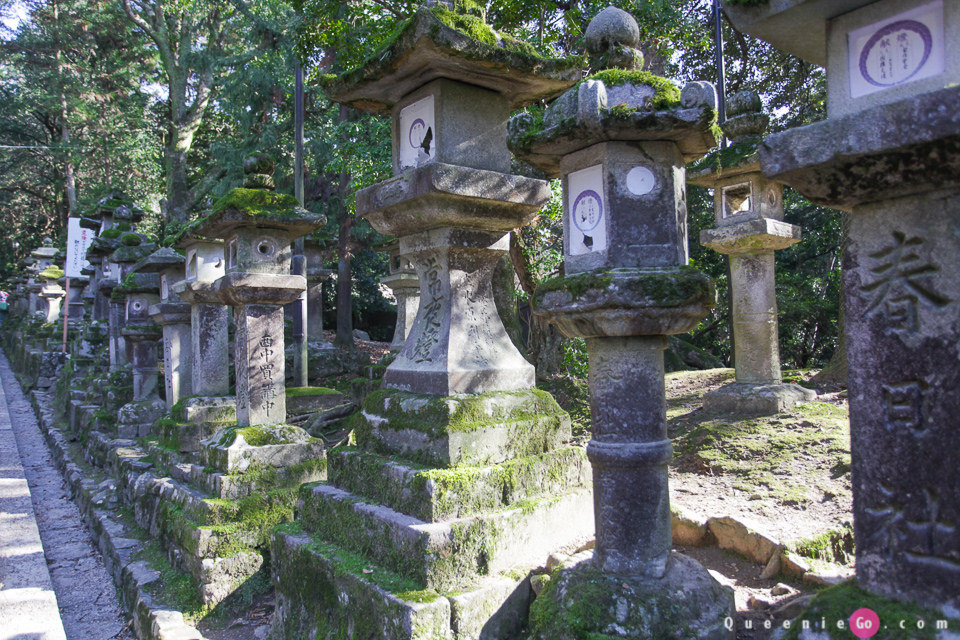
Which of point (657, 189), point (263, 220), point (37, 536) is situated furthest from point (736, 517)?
point (37, 536)

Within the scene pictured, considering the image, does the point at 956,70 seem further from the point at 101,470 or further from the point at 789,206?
the point at 789,206

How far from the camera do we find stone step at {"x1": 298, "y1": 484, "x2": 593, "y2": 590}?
122 inches

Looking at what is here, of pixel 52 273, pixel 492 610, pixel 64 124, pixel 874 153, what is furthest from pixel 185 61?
pixel 874 153

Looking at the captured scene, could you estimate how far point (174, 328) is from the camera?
798 cm

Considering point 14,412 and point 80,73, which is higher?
point 80,73

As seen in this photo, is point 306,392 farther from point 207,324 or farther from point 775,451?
point 775,451

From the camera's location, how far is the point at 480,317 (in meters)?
4.05

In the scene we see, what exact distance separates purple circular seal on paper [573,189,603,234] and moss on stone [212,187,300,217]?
327cm

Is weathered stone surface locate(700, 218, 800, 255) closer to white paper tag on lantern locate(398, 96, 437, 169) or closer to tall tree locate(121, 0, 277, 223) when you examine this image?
white paper tag on lantern locate(398, 96, 437, 169)

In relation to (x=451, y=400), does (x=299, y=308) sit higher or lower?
higher

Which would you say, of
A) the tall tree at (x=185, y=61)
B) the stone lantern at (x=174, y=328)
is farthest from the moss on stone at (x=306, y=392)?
the tall tree at (x=185, y=61)

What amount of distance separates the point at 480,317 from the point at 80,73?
2479 cm

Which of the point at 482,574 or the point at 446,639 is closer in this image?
the point at 446,639

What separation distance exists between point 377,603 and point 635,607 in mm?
1219
